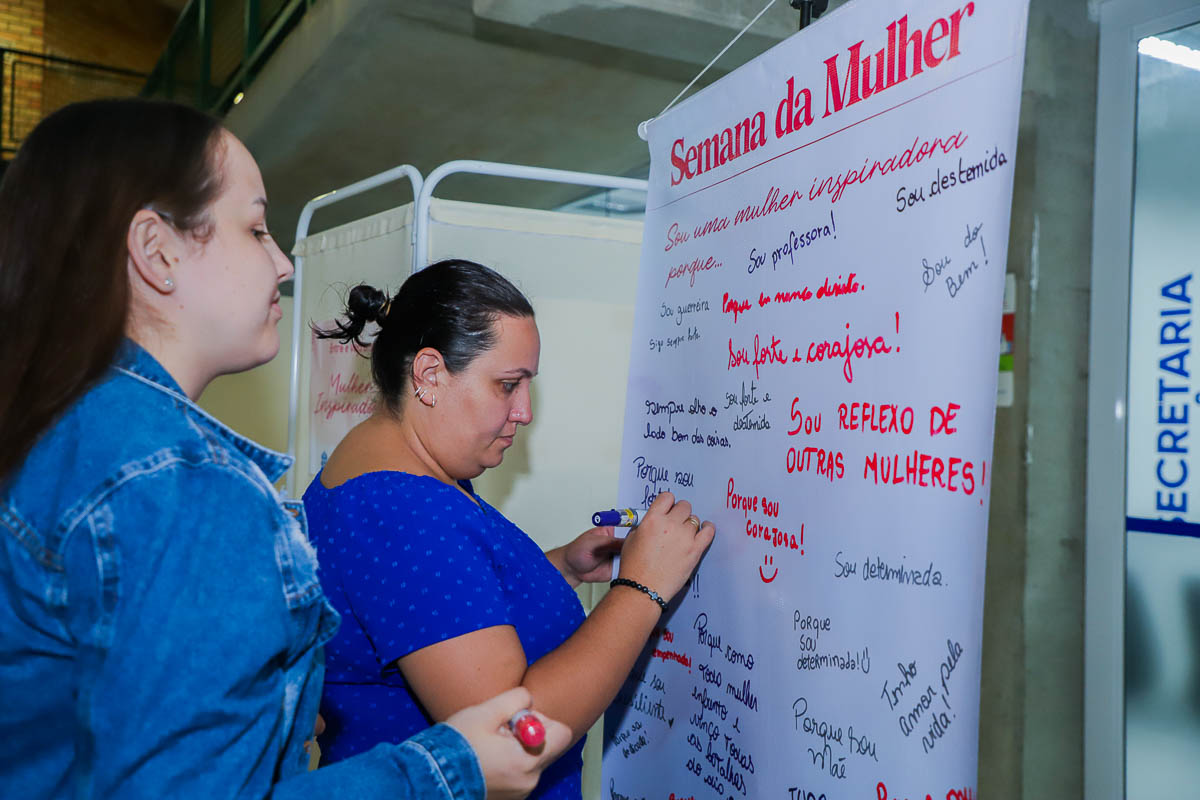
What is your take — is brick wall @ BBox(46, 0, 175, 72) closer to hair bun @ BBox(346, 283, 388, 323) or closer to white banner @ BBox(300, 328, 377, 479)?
white banner @ BBox(300, 328, 377, 479)

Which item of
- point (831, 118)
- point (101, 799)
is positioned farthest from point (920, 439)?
point (101, 799)

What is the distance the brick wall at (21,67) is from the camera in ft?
28.8

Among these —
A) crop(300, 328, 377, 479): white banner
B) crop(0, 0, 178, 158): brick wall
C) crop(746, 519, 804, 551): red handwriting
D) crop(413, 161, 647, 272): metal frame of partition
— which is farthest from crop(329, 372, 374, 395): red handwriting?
crop(0, 0, 178, 158): brick wall

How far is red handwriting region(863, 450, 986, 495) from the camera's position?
0.95 metres

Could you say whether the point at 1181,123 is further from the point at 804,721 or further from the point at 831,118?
the point at 804,721

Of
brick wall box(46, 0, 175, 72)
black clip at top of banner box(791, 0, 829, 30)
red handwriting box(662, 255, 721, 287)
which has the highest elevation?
brick wall box(46, 0, 175, 72)

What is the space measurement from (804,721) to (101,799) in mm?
868

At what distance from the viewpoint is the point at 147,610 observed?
2.00ft

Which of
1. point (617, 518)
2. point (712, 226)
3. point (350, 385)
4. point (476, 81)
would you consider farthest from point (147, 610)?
point (476, 81)

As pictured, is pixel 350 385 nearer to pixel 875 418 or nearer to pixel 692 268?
pixel 692 268

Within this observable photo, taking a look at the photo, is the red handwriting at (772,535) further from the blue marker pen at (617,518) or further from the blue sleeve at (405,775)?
the blue sleeve at (405,775)

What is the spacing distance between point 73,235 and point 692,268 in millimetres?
1015

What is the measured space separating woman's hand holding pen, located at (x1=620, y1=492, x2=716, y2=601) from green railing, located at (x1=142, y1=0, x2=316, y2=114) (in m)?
4.62

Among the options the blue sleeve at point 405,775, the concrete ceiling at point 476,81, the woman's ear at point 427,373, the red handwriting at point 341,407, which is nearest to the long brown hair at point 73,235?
the blue sleeve at point 405,775
